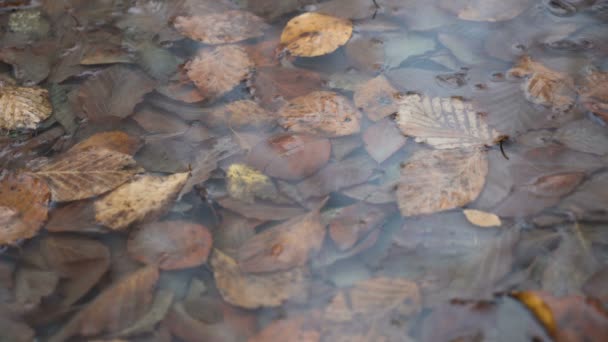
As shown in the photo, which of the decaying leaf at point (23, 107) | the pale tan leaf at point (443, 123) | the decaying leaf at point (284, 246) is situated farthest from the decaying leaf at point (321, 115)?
the decaying leaf at point (23, 107)

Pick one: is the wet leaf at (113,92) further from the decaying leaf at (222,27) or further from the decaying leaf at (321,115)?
the decaying leaf at (321,115)

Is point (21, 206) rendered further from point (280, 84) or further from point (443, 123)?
point (443, 123)

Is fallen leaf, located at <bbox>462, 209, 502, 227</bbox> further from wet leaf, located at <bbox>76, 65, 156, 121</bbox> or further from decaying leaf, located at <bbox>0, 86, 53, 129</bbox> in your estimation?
decaying leaf, located at <bbox>0, 86, 53, 129</bbox>

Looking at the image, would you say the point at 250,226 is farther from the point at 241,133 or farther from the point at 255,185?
the point at 241,133

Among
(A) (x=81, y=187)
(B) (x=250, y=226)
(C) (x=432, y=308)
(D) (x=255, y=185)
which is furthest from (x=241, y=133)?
(C) (x=432, y=308)

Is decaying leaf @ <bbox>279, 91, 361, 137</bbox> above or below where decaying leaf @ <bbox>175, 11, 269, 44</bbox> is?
below

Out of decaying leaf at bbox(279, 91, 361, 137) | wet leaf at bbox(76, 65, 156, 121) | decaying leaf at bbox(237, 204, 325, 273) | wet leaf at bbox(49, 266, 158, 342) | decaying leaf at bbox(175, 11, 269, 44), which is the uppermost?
decaying leaf at bbox(175, 11, 269, 44)

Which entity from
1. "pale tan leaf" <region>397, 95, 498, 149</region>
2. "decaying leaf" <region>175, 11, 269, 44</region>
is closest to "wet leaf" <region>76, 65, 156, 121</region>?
"decaying leaf" <region>175, 11, 269, 44</region>
